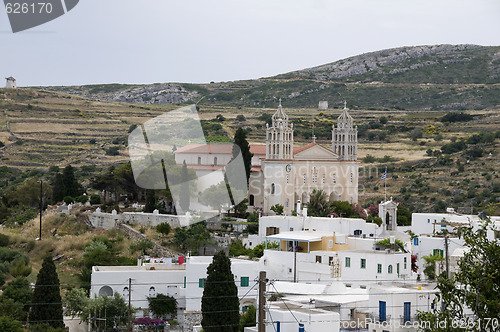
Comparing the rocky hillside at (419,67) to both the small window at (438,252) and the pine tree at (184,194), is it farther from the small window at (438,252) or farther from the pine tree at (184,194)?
the small window at (438,252)

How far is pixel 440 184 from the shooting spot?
6862 centimetres

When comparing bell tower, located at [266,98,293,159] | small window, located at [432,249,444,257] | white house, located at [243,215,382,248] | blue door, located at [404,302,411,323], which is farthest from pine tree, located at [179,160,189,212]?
blue door, located at [404,302,411,323]

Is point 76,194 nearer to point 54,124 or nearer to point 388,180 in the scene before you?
point 388,180

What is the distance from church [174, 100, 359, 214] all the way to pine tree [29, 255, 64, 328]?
74.9 feet

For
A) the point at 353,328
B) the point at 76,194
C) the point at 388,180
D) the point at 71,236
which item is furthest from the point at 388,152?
the point at 353,328

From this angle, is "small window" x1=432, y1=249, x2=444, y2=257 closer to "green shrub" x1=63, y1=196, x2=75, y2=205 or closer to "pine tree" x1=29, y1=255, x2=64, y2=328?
"pine tree" x1=29, y1=255, x2=64, y2=328

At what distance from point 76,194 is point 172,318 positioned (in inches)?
945

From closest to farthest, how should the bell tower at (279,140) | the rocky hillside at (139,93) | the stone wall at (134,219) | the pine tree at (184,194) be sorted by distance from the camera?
the stone wall at (134,219) → the pine tree at (184,194) → the bell tower at (279,140) → the rocky hillside at (139,93)

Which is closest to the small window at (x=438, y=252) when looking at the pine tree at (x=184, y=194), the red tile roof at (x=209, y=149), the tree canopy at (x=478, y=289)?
the pine tree at (x=184, y=194)

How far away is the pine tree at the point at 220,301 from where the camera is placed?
93.4 feet

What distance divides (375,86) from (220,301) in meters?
99.2

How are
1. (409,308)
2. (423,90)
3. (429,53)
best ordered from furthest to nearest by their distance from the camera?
(429,53)
(423,90)
(409,308)

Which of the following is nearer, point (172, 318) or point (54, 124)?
point (172, 318)

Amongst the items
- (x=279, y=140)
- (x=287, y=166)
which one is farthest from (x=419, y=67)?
(x=279, y=140)
